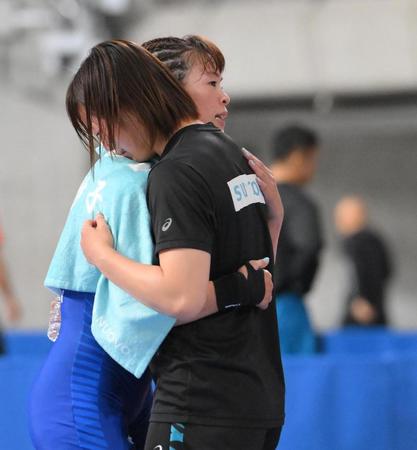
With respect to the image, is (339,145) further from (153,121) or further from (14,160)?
(153,121)

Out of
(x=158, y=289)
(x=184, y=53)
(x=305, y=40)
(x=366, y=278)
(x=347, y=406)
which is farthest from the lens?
(x=305, y=40)

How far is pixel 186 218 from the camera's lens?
6.60 feet

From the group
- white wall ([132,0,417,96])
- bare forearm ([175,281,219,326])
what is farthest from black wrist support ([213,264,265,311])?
white wall ([132,0,417,96])

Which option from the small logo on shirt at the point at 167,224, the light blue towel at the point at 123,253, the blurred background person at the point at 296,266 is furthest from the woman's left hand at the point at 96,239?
the blurred background person at the point at 296,266

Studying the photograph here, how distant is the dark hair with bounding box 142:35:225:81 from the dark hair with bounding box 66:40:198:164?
6.0 inches

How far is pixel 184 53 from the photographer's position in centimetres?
232

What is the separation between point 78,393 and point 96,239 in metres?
0.34

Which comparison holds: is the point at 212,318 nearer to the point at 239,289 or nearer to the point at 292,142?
the point at 239,289

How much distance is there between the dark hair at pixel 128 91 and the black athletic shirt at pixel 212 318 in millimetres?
46

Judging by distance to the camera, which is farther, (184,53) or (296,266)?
(296,266)

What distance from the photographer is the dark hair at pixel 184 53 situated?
231cm

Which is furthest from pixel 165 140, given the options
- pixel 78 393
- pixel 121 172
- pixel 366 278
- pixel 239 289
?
pixel 366 278

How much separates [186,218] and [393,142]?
9.51 meters

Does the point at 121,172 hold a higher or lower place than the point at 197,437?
higher
